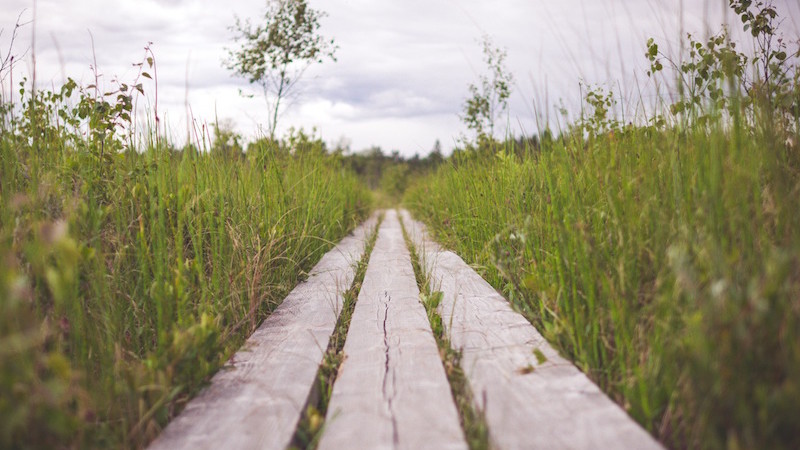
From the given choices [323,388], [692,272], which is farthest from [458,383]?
[692,272]

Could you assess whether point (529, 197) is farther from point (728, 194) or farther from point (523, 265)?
point (728, 194)

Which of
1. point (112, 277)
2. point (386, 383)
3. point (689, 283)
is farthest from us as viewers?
point (112, 277)

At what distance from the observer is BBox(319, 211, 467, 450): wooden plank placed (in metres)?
1.11

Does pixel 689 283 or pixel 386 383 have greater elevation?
pixel 689 283

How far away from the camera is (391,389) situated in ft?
4.43

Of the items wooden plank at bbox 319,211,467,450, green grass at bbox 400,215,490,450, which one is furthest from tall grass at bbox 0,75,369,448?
green grass at bbox 400,215,490,450

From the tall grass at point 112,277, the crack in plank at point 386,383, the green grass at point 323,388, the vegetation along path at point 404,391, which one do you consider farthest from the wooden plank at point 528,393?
the tall grass at point 112,277

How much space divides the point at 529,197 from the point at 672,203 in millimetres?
1342

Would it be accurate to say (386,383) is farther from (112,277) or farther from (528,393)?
(112,277)

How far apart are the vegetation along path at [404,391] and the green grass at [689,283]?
0.14 m

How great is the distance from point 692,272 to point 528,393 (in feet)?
1.71

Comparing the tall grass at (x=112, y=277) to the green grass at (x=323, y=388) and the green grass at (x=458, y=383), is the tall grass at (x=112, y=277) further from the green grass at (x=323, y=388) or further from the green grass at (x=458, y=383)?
the green grass at (x=458, y=383)

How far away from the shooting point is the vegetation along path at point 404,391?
3.61ft

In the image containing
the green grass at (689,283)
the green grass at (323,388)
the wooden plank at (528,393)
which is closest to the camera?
the green grass at (689,283)
